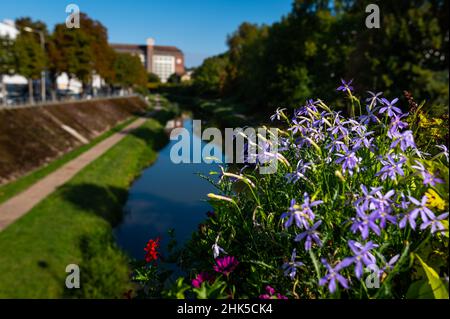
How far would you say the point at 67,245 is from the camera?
13797 millimetres

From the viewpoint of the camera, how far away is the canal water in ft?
54.4

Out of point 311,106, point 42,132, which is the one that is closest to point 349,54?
point 42,132

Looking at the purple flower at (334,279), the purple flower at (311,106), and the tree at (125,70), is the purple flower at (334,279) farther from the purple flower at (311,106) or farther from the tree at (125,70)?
the tree at (125,70)

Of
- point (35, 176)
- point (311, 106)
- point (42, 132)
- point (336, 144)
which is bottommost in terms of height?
point (35, 176)

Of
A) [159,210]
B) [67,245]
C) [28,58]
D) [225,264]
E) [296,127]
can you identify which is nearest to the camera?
[225,264]

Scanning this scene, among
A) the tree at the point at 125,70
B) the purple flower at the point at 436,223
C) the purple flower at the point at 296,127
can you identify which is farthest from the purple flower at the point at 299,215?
the tree at the point at 125,70

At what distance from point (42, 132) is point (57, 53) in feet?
65.9

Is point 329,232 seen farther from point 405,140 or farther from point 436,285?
point 405,140

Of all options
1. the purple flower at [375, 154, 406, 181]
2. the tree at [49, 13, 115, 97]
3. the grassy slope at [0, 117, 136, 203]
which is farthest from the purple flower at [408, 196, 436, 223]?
the tree at [49, 13, 115, 97]

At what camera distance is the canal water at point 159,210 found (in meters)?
16.6

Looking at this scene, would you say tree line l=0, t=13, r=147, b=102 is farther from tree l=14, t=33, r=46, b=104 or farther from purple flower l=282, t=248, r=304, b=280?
purple flower l=282, t=248, r=304, b=280

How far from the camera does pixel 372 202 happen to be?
1822 millimetres

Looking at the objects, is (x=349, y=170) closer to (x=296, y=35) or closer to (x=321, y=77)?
(x=321, y=77)

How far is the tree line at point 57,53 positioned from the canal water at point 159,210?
15432 mm
